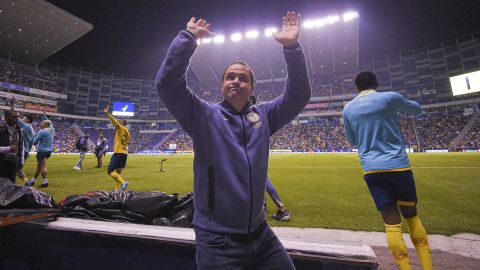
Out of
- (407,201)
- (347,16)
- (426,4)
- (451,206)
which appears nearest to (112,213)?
(407,201)

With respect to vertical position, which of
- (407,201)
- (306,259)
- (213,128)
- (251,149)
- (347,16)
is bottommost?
(306,259)

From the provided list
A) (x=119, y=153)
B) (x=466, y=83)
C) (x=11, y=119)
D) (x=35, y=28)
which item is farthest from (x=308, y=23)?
(x=35, y=28)

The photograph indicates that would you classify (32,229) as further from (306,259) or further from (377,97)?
(377,97)

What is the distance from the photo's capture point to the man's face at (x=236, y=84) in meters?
1.70

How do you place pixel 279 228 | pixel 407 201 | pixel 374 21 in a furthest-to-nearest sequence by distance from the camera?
A: 1. pixel 374 21
2. pixel 279 228
3. pixel 407 201

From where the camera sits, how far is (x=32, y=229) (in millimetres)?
2502

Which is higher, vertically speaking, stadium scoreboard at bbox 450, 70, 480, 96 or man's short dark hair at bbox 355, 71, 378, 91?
stadium scoreboard at bbox 450, 70, 480, 96

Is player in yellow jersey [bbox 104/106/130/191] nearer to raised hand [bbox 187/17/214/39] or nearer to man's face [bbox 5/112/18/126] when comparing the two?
man's face [bbox 5/112/18/126]

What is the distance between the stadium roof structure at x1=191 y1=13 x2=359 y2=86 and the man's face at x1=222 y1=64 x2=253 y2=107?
3572 centimetres

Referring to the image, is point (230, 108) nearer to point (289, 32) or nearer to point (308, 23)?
point (289, 32)

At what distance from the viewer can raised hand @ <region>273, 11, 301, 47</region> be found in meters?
1.80

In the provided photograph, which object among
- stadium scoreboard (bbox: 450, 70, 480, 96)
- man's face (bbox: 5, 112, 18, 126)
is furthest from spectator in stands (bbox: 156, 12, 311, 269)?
stadium scoreboard (bbox: 450, 70, 480, 96)

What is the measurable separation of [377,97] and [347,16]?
37.1 metres

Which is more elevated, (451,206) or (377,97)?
(377,97)
